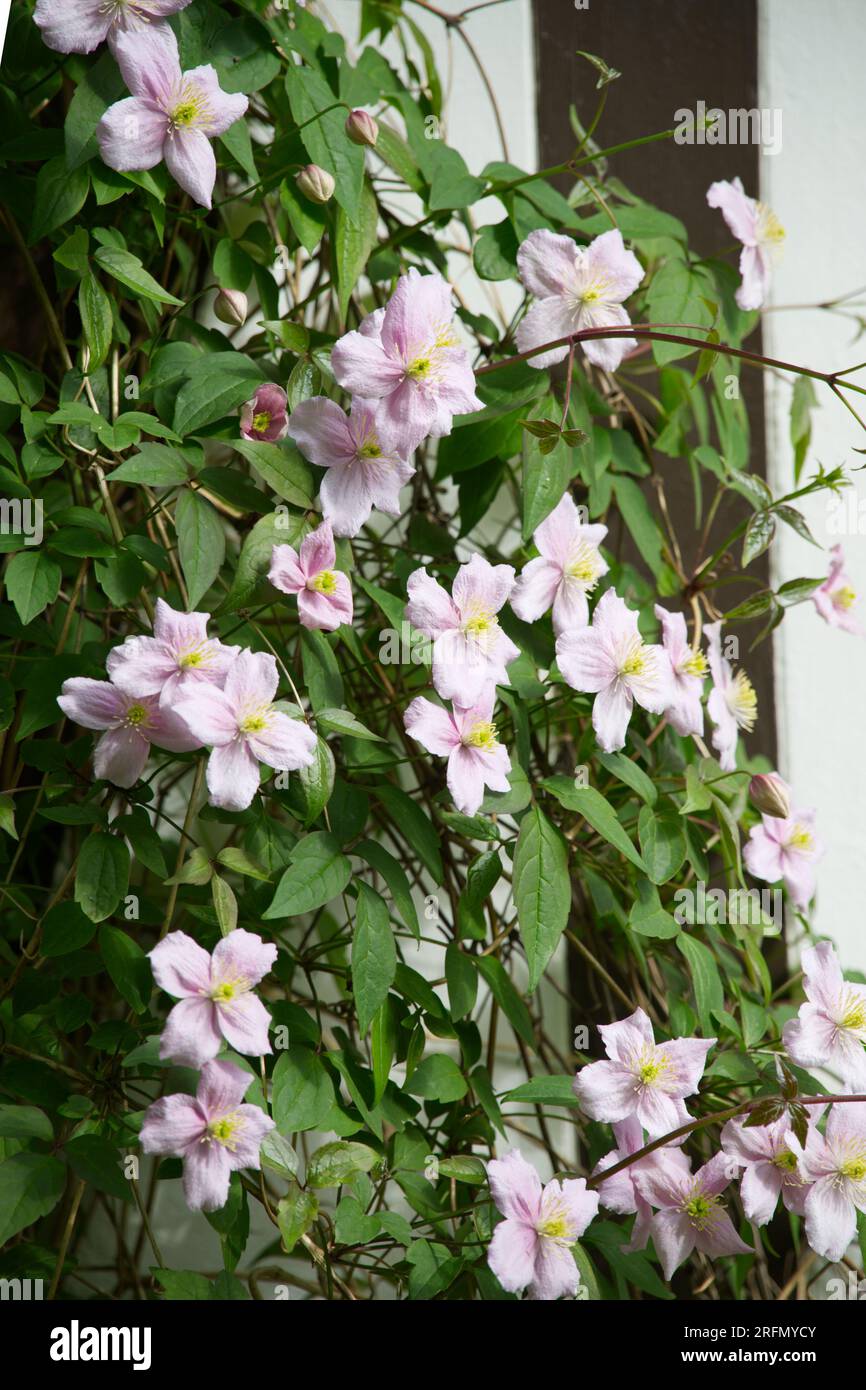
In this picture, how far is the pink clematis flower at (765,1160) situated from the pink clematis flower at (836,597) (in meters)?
0.47

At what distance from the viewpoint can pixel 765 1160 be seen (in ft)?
2.70

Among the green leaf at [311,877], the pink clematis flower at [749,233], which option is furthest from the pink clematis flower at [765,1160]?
the pink clematis flower at [749,233]

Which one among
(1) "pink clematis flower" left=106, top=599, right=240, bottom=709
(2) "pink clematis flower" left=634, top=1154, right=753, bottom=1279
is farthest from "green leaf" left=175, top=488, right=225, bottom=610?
(2) "pink clematis flower" left=634, top=1154, right=753, bottom=1279

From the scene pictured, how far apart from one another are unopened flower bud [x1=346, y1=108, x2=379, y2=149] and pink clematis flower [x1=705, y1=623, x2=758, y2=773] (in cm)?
47

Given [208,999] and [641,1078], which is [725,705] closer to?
[641,1078]

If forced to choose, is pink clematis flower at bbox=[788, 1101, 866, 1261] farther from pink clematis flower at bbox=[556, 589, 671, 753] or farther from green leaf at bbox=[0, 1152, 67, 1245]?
green leaf at bbox=[0, 1152, 67, 1245]

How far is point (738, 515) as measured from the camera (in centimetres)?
133

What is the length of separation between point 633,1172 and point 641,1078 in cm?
7

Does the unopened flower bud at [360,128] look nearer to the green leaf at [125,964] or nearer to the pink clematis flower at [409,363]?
the pink clematis flower at [409,363]

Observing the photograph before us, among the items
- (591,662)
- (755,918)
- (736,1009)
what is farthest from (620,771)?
(736,1009)

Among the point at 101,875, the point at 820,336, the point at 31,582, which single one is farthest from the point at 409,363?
the point at 820,336

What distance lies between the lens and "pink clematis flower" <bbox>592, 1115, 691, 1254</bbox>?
0.82m

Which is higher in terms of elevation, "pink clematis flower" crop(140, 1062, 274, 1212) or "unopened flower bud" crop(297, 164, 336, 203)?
"unopened flower bud" crop(297, 164, 336, 203)
